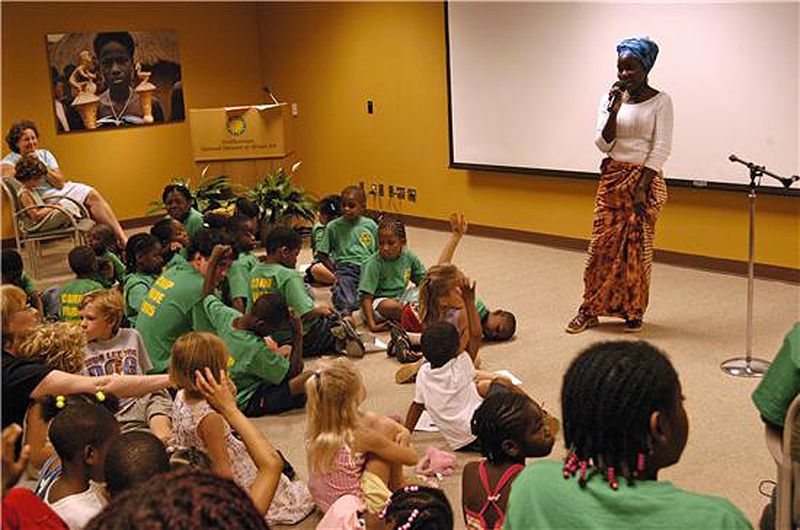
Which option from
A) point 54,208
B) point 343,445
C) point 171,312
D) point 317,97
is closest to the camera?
point 343,445

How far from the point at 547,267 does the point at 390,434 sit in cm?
374

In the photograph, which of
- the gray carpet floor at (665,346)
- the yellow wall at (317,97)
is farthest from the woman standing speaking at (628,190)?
the yellow wall at (317,97)

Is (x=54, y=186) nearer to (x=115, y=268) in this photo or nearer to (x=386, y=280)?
(x=115, y=268)

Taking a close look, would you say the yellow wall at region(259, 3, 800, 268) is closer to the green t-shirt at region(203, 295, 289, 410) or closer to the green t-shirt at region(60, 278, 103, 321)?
the green t-shirt at region(203, 295, 289, 410)

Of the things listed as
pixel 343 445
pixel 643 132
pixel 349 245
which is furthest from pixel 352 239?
pixel 343 445

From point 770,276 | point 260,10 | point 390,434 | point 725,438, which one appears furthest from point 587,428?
point 260,10

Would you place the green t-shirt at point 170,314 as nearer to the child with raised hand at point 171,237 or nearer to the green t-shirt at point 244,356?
the green t-shirt at point 244,356

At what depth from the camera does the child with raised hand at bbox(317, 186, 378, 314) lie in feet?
19.6

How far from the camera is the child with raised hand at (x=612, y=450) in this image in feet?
4.88

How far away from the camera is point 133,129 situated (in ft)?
31.2

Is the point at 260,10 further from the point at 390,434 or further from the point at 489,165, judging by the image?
the point at 390,434

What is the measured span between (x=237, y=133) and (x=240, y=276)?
13.5 feet

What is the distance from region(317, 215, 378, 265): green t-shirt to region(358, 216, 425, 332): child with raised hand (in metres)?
0.42

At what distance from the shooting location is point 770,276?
6.32 meters
